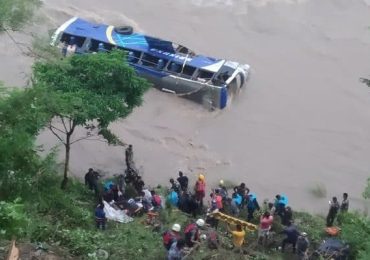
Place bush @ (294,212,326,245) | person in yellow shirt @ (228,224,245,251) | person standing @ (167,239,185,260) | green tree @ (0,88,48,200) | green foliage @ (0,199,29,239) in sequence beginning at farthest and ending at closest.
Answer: bush @ (294,212,326,245), person in yellow shirt @ (228,224,245,251), person standing @ (167,239,185,260), green tree @ (0,88,48,200), green foliage @ (0,199,29,239)

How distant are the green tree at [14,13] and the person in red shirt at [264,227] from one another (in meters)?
6.40

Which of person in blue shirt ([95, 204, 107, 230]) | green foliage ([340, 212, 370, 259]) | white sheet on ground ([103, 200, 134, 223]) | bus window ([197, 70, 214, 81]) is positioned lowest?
white sheet on ground ([103, 200, 134, 223])

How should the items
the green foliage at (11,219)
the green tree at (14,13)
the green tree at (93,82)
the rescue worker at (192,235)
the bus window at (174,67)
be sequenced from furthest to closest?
the bus window at (174,67)
the green tree at (93,82)
the rescue worker at (192,235)
the green tree at (14,13)
the green foliage at (11,219)

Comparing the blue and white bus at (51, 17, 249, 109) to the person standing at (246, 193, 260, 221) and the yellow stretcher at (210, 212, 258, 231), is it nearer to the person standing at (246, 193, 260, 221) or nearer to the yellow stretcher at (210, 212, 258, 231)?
the person standing at (246, 193, 260, 221)

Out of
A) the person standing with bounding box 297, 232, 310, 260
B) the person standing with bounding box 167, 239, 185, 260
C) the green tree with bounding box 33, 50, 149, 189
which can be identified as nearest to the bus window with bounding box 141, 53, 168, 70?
the green tree with bounding box 33, 50, 149, 189

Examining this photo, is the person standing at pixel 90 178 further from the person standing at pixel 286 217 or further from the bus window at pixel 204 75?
the bus window at pixel 204 75

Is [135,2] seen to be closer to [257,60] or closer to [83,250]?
[257,60]

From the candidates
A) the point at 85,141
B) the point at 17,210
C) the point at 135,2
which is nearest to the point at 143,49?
the point at 85,141

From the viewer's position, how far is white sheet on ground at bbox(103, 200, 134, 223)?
15000 millimetres

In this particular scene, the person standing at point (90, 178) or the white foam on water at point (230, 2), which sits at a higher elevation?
the white foam on water at point (230, 2)

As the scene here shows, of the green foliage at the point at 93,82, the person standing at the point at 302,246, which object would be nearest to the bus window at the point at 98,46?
the green foliage at the point at 93,82

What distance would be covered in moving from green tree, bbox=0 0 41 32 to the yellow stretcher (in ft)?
19.6

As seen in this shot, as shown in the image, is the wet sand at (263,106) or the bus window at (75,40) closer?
the wet sand at (263,106)

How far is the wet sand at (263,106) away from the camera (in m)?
19.7
